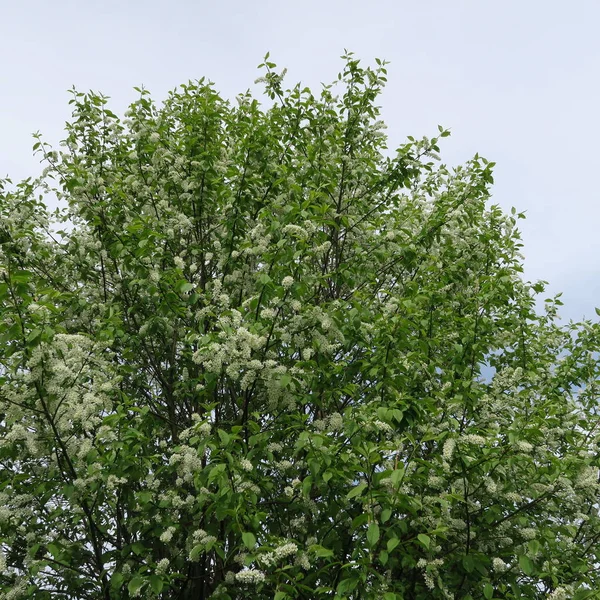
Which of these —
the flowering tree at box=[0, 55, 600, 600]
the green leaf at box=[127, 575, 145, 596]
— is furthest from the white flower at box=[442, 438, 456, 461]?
the green leaf at box=[127, 575, 145, 596]

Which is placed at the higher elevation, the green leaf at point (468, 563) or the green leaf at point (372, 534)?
the green leaf at point (468, 563)

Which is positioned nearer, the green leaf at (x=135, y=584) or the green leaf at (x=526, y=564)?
the green leaf at (x=526, y=564)

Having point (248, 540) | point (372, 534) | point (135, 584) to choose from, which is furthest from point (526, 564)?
point (135, 584)

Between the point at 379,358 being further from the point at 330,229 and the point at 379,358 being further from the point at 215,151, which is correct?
the point at 215,151

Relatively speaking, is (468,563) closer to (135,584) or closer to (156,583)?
(156,583)

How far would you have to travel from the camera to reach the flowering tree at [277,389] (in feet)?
17.7

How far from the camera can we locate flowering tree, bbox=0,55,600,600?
5.40m

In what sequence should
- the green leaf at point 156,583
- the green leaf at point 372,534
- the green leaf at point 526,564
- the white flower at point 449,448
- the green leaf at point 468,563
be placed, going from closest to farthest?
the green leaf at point 372,534
the white flower at point 449,448
the green leaf at point 526,564
the green leaf at point 156,583
the green leaf at point 468,563

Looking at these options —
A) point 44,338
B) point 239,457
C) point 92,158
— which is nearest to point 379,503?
point 239,457

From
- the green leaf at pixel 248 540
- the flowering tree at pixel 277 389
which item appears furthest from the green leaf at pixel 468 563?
the green leaf at pixel 248 540

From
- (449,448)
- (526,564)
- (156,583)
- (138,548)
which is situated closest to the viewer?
(449,448)

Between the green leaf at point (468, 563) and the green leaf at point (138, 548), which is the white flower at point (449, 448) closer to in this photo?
the green leaf at point (468, 563)

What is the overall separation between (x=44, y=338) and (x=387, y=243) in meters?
4.32

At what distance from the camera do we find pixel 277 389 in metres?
5.95
